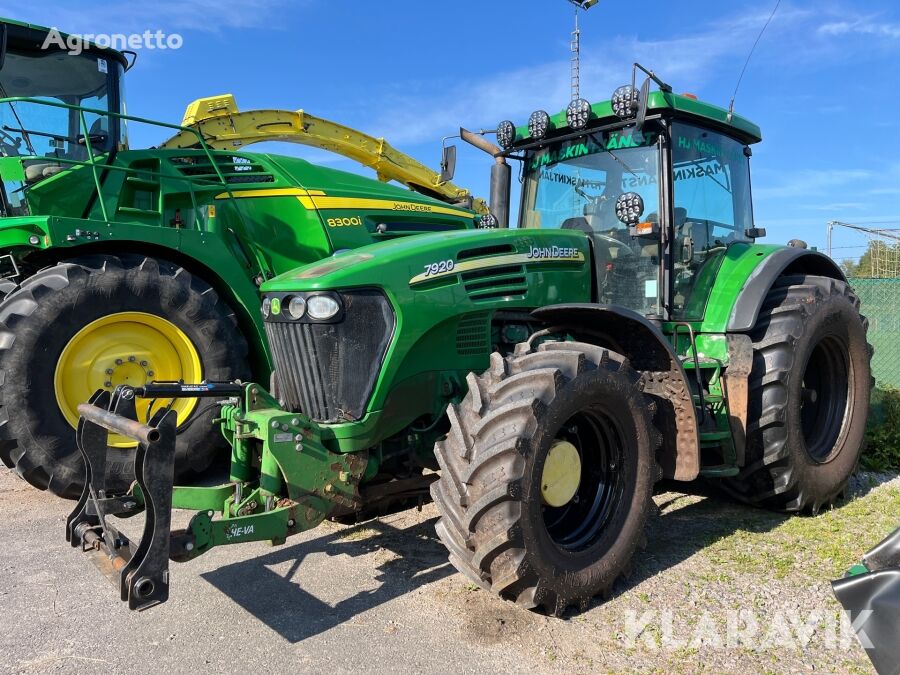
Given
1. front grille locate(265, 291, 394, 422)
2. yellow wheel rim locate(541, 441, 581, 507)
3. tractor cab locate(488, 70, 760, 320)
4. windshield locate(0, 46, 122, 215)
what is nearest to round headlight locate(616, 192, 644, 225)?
tractor cab locate(488, 70, 760, 320)

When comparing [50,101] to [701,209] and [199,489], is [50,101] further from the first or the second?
[701,209]

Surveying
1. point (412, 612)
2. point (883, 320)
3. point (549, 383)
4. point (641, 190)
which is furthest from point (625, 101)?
point (883, 320)

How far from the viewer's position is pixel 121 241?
5102 millimetres

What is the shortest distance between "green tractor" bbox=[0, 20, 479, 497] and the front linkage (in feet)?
5.10

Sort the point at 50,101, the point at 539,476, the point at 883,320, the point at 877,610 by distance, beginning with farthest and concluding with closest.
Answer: the point at 883,320 → the point at 50,101 → the point at 539,476 → the point at 877,610

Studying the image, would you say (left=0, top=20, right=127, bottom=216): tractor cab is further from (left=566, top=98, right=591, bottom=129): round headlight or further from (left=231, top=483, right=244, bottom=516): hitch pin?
(left=566, top=98, right=591, bottom=129): round headlight

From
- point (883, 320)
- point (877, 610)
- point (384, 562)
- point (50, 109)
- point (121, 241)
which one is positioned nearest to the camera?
point (877, 610)

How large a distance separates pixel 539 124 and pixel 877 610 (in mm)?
3618

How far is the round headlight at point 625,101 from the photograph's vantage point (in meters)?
4.08

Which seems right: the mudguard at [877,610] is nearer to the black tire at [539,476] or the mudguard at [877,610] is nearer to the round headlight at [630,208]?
the black tire at [539,476]

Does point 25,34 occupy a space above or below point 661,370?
above

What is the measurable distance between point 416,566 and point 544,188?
2689 mm

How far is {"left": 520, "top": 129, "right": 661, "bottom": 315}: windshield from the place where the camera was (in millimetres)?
4422

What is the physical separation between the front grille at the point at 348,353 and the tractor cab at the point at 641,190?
171 centimetres
